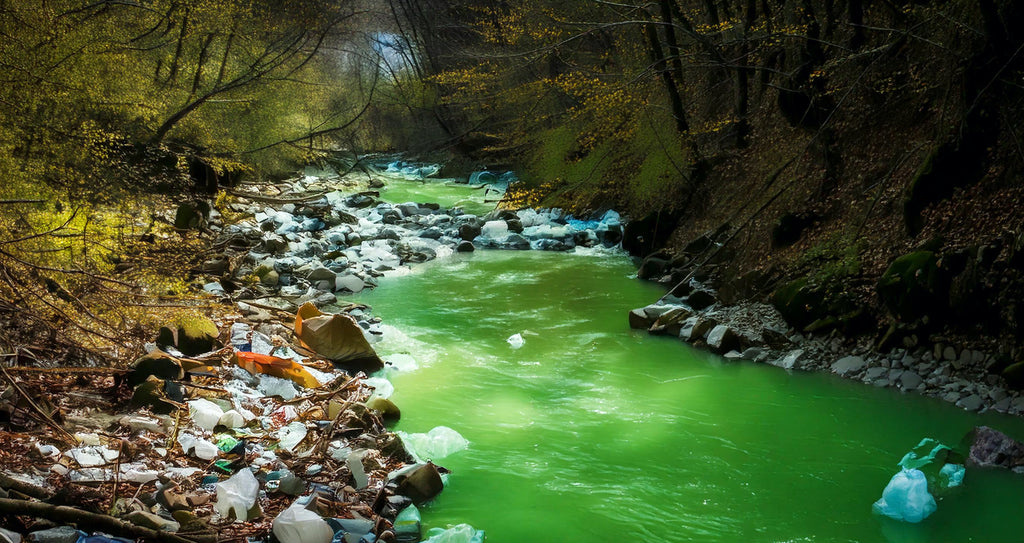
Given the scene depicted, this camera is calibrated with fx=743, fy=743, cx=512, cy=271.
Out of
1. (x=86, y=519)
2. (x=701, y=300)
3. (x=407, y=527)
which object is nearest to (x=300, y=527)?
(x=407, y=527)

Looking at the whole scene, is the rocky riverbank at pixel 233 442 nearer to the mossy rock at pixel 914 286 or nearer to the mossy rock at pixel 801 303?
the mossy rock at pixel 801 303

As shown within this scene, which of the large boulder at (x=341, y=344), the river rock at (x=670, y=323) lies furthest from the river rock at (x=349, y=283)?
the river rock at (x=670, y=323)

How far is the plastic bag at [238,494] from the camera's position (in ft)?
12.8

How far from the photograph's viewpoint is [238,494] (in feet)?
13.2

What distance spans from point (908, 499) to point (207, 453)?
4240mm

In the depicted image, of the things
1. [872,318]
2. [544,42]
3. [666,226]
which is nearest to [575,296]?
[666,226]

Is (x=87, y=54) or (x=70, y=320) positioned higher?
(x=87, y=54)

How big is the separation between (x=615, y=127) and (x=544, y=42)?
12.4ft

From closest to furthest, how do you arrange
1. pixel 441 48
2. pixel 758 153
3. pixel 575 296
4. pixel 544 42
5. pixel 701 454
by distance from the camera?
pixel 701 454
pixel 575 296
pixel 758 153
pixel 544 42
pixel 441 48

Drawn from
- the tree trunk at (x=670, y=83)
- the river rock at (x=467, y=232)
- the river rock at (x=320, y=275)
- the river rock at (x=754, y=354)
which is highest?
the tree trunk at (x=670, y=83)

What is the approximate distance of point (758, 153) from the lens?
10805 mm

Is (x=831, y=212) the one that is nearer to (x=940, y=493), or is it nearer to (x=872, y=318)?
(x=872, y=318)

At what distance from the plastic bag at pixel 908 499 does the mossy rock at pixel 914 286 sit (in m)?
2.40

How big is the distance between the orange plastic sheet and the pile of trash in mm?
12
